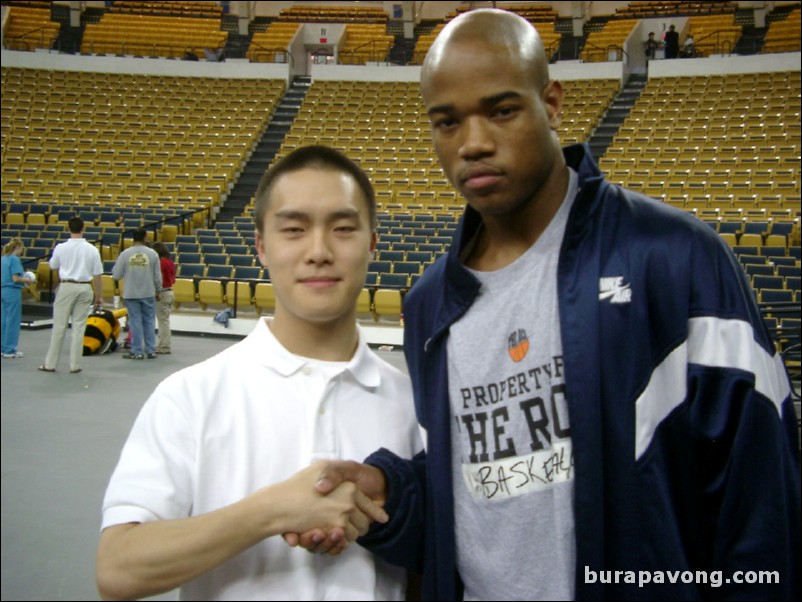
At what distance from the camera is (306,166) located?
1228mm

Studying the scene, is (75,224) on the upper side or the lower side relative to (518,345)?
upper

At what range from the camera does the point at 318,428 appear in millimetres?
1150

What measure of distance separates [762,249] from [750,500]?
9876mm

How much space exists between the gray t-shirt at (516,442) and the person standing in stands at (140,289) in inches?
246

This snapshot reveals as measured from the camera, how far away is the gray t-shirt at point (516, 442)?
42.2 inches

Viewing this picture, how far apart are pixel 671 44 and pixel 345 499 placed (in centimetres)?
1958

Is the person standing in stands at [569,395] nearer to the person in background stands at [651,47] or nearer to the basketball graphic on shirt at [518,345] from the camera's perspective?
the basketball graphic on shirt at [518,345]

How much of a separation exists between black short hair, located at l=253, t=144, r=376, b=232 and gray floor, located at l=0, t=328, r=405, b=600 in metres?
1.67

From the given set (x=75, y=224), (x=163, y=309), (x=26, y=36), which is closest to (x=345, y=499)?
(x=75, y=224)

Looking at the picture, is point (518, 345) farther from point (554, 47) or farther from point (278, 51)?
point (278, 51)

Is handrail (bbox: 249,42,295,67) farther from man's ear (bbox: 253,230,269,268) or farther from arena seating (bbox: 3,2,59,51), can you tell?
man's ear (bbox: 253,230,269,268)

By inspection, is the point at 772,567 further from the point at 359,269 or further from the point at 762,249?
the point at 762,249

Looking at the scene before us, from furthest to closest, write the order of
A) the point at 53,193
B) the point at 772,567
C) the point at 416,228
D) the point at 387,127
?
the point at 387,127 < the point at 53,193 < the point at 416,228 < the point at 772,567

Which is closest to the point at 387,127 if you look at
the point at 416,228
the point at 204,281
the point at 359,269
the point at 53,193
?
the point at 416,228
